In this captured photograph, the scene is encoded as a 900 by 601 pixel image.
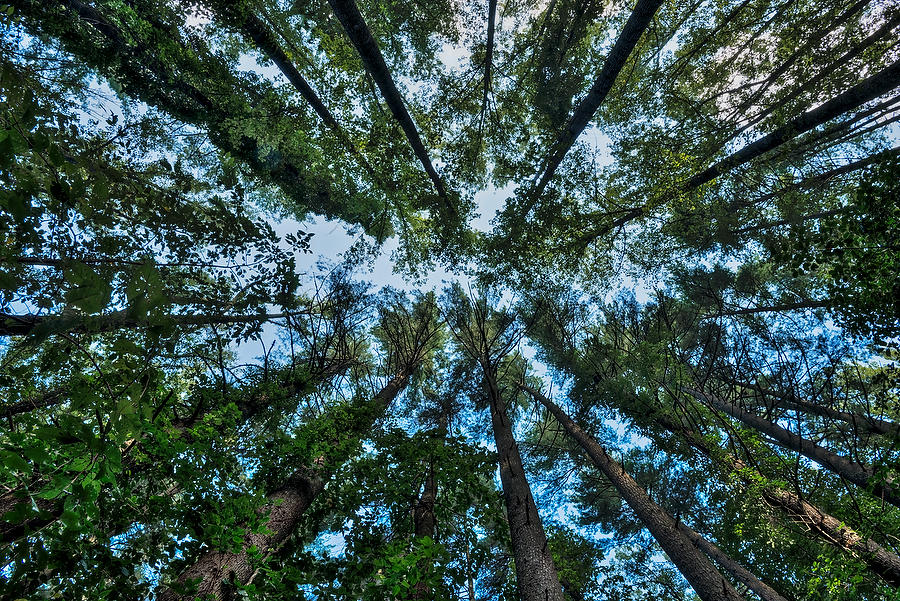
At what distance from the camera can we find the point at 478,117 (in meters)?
9.62

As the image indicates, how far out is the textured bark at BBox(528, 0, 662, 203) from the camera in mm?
4848

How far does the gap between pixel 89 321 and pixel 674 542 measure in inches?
291

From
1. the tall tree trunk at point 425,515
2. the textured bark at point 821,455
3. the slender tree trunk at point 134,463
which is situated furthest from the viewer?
Result: the textured bark at point 821,455

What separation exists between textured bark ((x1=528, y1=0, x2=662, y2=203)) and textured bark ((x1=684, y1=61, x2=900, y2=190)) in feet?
8.98

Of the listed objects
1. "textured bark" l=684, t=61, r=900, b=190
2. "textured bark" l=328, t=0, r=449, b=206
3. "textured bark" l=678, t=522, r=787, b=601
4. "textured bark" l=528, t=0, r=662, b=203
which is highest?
"textured bark" l=328, t=0, r=449, b=206

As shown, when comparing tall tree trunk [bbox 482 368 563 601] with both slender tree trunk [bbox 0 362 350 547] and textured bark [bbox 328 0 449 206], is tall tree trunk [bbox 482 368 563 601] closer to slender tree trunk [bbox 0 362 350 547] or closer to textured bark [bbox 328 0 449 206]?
slender tree trunk [bbox 0 362 350 547]

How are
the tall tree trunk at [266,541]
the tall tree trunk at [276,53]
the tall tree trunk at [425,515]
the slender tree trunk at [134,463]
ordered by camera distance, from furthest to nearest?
1. the tall tree trunk at [276,53]
2. the tall tree trunk at [425,515]
3. the slender tree trunk at [134,463]
4. the tall tree trunk at [266,541]

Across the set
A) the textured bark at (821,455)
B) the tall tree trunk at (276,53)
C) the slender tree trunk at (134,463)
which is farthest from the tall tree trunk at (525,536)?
the tall tree trunk at (276,53)

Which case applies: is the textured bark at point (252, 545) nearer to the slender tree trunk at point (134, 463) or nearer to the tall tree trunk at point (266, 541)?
the tall tree trunk at point (266, 541)

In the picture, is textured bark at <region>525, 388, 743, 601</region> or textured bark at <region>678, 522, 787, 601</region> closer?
textured bark at <region>525, 388, 743, 601</region>

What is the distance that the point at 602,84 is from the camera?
5.85m

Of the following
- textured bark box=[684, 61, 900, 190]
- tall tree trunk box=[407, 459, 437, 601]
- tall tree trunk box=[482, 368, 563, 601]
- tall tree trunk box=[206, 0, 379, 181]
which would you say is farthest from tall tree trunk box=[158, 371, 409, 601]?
textured bark box=[684, 61, 900, 190]

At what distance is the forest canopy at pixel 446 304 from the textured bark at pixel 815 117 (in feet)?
0.19

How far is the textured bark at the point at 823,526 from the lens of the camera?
4.49 metres
